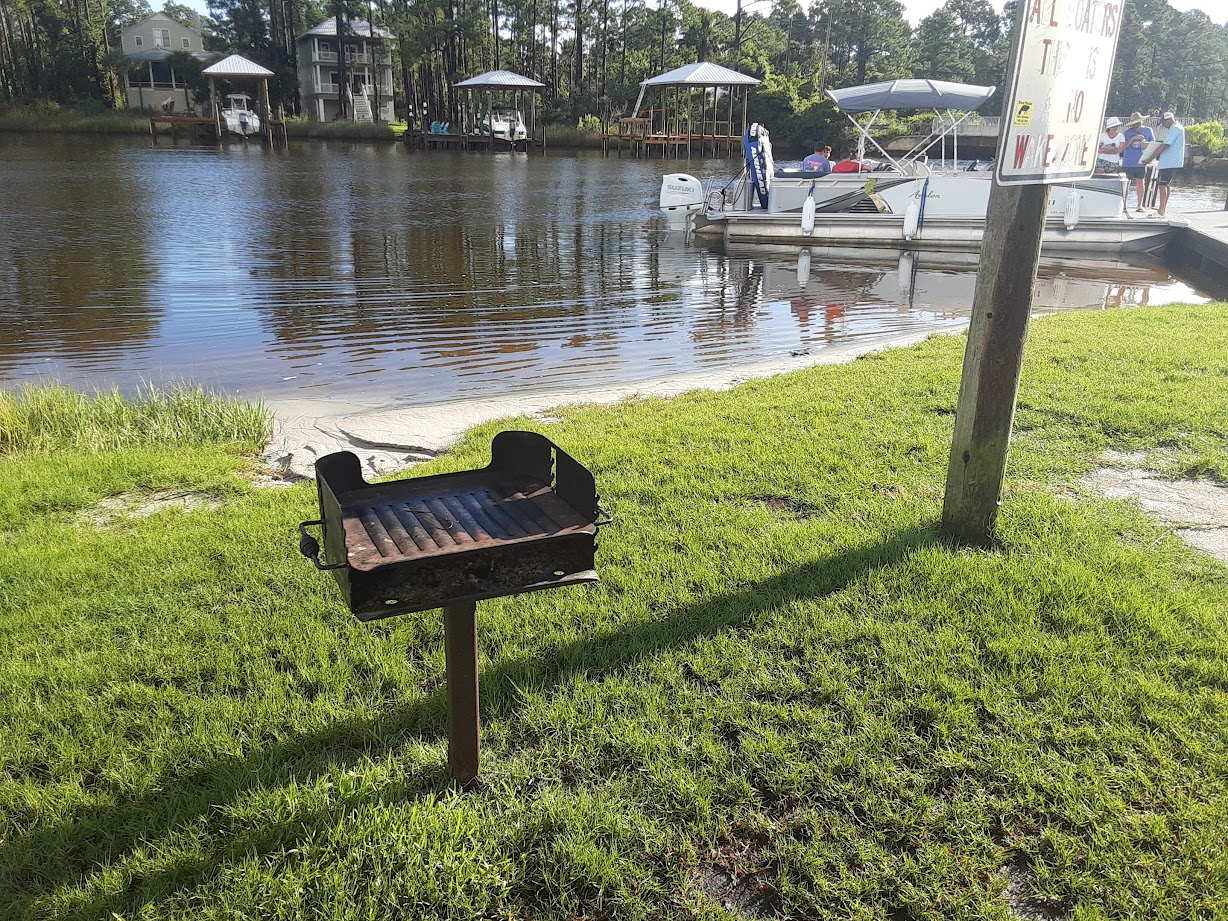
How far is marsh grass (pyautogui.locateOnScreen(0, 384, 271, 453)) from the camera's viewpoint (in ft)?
20.2

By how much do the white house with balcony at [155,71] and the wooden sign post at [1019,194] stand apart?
70892 mm

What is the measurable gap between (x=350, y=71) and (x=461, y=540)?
230 ft

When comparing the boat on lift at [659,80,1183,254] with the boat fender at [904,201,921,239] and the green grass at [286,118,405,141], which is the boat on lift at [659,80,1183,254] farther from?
the green grass at [286,118,405,141]

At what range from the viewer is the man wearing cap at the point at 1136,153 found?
58.7ft

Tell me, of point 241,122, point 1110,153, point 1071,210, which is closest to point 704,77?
point 1110,153

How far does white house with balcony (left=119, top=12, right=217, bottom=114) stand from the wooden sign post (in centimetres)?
7089

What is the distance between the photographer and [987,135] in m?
49.2

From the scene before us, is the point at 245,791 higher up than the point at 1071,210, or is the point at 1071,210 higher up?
the point at 1071,210

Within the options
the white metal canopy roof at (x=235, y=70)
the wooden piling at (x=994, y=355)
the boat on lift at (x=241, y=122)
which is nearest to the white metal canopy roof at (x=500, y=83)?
the white metal canopy roof at (x=235, y=70)

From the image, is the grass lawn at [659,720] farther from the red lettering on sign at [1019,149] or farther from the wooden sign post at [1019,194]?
the red lettering on sign at [1019,149]

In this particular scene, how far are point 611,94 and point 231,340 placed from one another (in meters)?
60.1

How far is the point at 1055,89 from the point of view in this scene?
342cm

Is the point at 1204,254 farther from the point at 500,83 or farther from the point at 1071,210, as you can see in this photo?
the point at 500,83

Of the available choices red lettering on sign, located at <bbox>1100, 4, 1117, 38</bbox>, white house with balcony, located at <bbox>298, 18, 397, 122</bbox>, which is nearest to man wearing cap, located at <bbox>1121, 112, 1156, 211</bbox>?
red lettering on sign, located at <bbox>1100, 4, 1117, 38</bbox>
